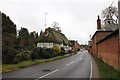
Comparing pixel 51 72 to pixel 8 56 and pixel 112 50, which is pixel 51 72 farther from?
pixel 8 56

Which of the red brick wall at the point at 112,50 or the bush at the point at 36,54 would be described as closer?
the red brick wall at the point at 112,50

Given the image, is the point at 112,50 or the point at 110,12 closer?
the point at 112,50

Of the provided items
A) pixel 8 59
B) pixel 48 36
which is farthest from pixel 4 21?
pixel 8 59

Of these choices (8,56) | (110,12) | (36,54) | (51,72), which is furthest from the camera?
(110,12)

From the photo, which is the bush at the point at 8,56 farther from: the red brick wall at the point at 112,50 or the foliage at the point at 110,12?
the foliage at the point at 110,12

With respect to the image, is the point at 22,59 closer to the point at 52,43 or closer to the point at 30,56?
the point at 30,56

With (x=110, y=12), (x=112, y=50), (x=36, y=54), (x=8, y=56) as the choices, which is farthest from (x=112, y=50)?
(x=110, y=12)

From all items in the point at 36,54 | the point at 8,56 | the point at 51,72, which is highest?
the point at 8,56

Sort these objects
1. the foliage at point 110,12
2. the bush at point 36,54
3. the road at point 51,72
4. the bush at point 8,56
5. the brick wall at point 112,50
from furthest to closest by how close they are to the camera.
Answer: the foliage at point 110,12
the bush at point 36,54
the bush at point 8,56
the brick wall at point 112,50
the road at point 51,72

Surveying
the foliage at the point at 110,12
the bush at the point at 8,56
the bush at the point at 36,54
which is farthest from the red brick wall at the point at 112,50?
the foliage at the point at 110,12

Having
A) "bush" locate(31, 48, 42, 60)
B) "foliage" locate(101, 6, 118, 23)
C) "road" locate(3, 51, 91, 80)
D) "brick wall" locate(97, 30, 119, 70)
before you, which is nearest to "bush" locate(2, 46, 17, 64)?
"road" locate(3, 51, 91, 80)

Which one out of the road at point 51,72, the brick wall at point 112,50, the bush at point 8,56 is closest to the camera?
the road at point 51,72

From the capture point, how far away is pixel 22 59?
34.3 meters

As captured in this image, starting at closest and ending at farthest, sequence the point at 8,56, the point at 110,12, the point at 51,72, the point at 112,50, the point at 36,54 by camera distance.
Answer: the point at 51,72 → the point at 112,50 → the point at 8,56 → the point at 36,54 → the point at 110,12
